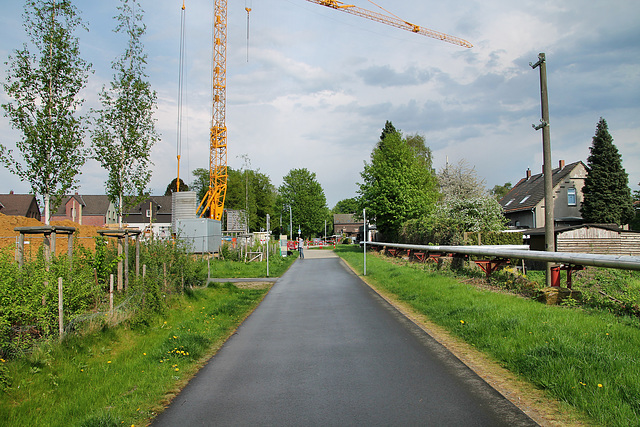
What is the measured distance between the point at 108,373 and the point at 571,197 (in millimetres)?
48223

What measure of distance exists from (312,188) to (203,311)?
3570 inches

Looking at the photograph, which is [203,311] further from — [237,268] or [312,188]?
[312,188]

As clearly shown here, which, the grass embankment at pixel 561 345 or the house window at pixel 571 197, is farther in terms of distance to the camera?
the house window at pixel 571 197

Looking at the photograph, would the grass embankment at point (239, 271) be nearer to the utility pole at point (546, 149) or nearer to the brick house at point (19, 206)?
the utility pole at point (546, 149)

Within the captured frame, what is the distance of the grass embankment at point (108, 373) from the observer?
4.88 metres

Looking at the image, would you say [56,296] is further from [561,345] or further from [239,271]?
[239,271]

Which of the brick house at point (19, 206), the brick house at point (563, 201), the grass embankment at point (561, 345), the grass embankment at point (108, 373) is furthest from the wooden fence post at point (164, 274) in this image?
the brick house at point (19, 206)

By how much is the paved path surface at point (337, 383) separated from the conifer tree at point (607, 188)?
39.3 metres

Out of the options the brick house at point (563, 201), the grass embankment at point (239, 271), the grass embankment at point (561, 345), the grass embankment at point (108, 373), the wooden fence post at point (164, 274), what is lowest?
the grass embankment at point (239, 271)

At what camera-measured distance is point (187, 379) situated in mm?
6336

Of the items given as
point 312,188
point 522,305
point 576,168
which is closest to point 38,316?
point 522,305

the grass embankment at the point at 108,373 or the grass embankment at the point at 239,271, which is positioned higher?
the grass embankment at the point at 108,373

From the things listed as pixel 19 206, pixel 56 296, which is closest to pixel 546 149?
pixel 56 296

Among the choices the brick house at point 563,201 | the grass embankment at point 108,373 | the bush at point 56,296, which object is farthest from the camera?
the brick house at point 563,201
